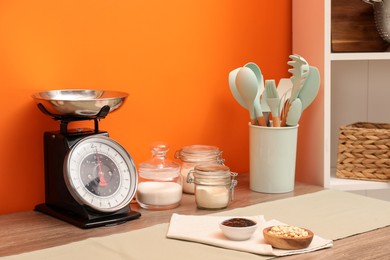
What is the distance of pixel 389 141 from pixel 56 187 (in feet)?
3.45

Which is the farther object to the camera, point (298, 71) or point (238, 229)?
point (298, 71)

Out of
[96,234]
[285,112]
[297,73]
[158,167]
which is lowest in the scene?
[96,234]

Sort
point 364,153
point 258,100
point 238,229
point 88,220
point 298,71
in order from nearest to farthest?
point 238,229 → point 88,220 → point 298,71 → point 258,100 → point 364,153

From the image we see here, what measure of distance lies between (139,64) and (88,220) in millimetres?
553

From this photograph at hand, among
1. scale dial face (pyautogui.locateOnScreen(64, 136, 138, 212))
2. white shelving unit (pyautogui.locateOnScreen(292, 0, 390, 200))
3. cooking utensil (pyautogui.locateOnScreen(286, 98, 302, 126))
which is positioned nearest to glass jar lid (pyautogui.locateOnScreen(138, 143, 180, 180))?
scale dial face (pyautogui.locateOnScreen(64, 136, 138, 212))

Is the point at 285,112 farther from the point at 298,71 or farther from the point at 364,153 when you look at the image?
the point at 364,153

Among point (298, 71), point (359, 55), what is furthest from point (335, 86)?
point (298, 71)

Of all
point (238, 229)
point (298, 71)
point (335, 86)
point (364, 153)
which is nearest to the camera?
point (238, 229)

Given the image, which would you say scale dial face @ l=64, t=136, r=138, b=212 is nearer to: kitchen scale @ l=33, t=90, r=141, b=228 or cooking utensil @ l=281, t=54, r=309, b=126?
kitchen scale @ l=33, t=90, r=141, b=228

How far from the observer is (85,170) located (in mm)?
1576

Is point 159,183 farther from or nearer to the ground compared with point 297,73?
nearer to the ground

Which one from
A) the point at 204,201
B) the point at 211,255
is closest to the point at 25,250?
the point at 211,255

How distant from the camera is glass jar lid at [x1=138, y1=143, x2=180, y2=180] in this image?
1.76 metres

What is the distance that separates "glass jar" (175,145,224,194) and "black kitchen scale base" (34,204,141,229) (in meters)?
0.28
